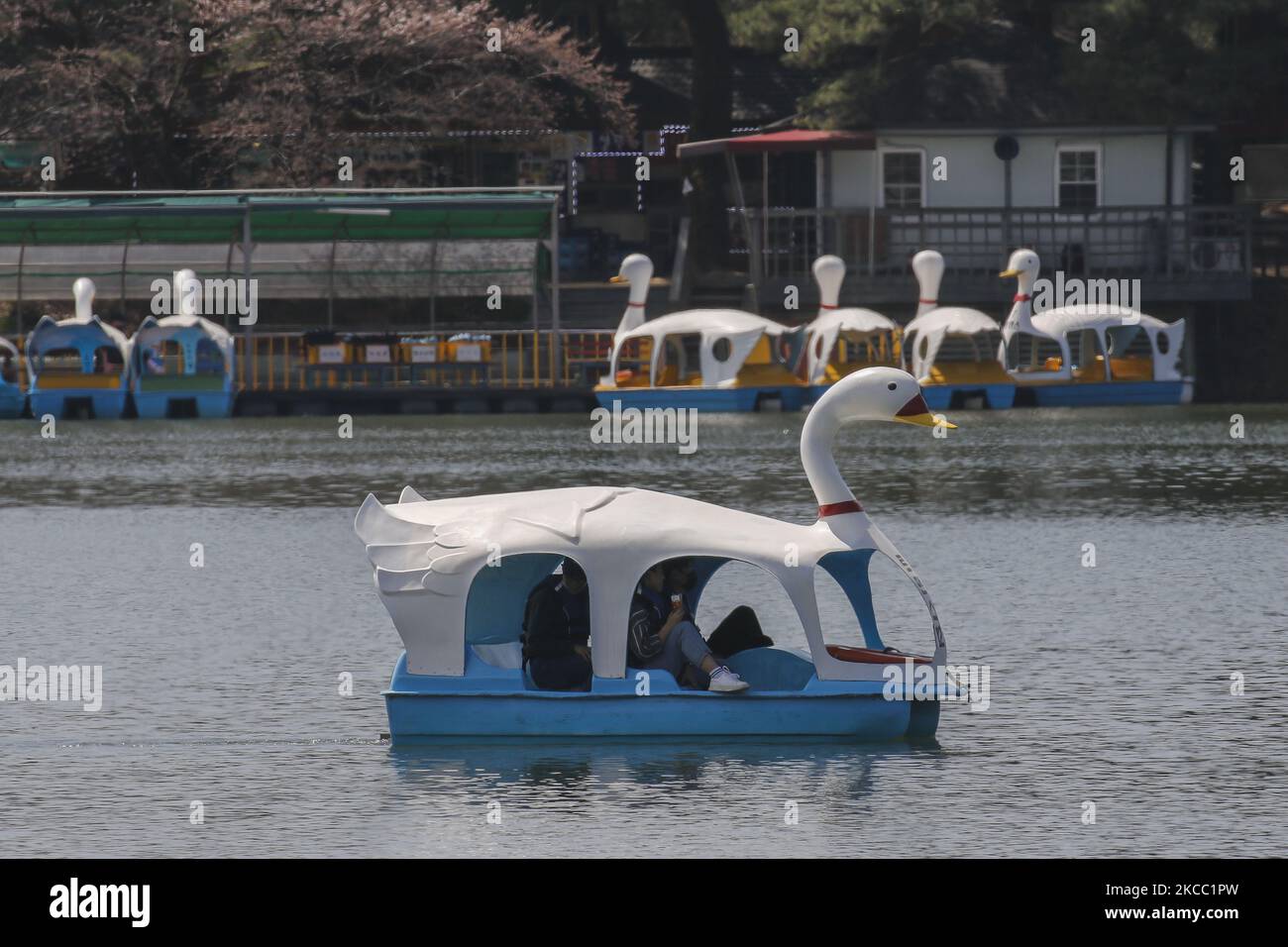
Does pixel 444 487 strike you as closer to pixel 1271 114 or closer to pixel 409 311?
pixel 409 311

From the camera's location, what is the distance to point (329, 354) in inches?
2084

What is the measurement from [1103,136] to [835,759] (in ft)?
145

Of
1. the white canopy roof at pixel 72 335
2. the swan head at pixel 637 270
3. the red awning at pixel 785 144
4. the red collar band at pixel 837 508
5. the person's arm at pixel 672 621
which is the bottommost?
the person's arm at pixel 672 621

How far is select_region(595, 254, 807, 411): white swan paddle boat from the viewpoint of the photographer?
50.5m

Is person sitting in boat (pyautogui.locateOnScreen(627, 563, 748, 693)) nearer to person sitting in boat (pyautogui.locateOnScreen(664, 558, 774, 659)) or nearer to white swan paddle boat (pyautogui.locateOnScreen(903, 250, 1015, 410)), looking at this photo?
person sitting in boat (pyautogui.locateOnScreen(664, 558, 774, 659))

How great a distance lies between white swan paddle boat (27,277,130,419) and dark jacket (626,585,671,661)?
116 ft

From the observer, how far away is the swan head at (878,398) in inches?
683

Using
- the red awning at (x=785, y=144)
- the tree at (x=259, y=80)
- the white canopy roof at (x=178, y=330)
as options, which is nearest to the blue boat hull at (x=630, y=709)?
the white canopy roof at (x=178, y=330)

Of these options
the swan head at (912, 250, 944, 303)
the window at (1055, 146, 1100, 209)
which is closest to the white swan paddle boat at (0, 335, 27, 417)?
the swan head at (912, 250, 944, 303)

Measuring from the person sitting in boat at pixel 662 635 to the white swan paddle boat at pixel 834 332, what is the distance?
33596mm

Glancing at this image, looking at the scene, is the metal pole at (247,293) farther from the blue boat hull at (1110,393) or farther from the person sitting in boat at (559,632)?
the person sitting in boat at (559,632)

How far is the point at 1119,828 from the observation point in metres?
15.4

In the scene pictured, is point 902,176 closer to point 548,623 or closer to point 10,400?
point 10,400
